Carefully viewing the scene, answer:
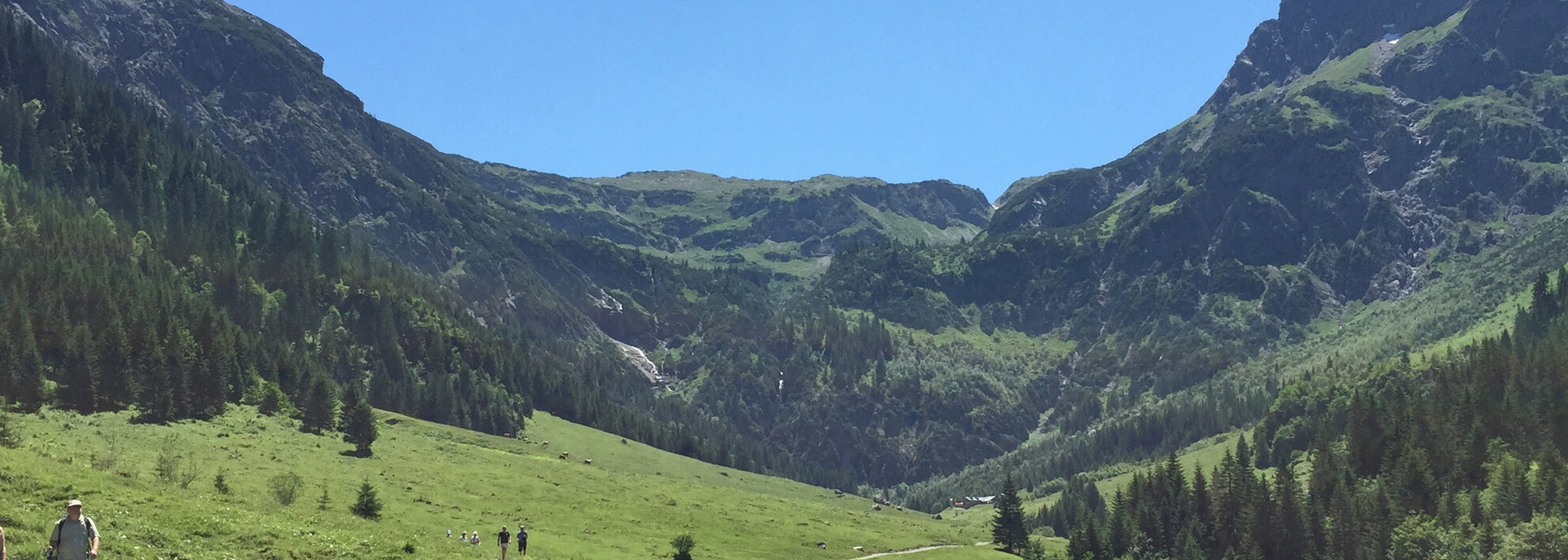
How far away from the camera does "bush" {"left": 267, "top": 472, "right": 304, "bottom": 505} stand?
108019mm

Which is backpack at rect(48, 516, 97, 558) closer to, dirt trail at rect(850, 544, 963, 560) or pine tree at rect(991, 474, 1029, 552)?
dirt trail at rect(850, 544, 963, 560)

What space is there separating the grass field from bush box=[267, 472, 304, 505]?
0.87 metres

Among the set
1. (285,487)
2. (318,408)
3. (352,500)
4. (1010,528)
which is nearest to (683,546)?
(352,500)

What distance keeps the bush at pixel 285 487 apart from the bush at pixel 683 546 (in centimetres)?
3404

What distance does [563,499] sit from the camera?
5714 inches

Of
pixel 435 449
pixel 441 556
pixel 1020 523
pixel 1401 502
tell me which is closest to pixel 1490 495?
pixel 1401 502

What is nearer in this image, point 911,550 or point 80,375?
point 911,550

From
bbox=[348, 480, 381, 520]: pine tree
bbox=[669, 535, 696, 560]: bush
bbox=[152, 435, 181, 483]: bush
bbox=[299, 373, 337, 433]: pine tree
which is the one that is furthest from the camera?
bbox=[299, 373, 337, 433]: pine tree

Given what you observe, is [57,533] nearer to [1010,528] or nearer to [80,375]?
[80,375]

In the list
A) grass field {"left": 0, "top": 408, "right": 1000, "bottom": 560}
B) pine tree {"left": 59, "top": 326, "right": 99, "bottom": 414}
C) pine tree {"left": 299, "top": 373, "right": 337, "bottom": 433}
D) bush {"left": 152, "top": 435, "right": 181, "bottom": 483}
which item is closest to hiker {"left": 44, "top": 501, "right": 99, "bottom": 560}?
grass field {"left": 0, "top": 408, "right": 1000, "bottom": 560}

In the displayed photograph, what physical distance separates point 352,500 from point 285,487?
28.5 ft

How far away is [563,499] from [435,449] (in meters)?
41.9

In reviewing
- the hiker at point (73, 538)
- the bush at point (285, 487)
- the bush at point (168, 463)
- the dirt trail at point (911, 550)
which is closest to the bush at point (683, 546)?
the dirt trail at point (911, 550)

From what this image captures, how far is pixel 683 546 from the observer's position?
116 m
